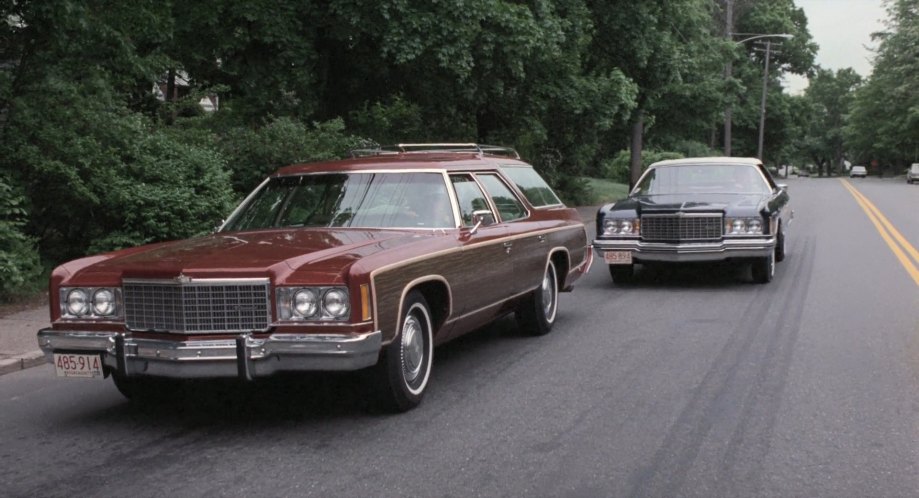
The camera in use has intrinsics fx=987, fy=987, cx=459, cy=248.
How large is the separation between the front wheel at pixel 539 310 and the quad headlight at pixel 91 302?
3821mm

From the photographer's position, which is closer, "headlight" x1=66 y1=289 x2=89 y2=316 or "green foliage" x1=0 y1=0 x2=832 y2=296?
"headlight" x1=66 y1=289 x2=89 y2=316

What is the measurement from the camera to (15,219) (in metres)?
10.9

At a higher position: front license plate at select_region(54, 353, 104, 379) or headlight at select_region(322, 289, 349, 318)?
headlight at select_region(322, 289, 349, 318)

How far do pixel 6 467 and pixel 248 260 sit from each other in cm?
162

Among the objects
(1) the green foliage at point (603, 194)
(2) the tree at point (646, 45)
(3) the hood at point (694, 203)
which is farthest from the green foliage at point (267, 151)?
(1) the green foliage at point (603, 194)

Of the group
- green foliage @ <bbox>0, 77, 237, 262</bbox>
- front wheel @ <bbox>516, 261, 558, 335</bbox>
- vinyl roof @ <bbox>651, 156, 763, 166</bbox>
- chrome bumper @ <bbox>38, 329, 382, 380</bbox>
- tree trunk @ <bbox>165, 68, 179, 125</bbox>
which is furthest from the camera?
tree trunk @ <bbox>165, 68, 179, 125</bbox>

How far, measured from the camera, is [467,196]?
24.3 feet

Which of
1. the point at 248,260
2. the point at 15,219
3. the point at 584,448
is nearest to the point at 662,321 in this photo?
the point at 584,448

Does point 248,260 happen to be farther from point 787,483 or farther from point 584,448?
point 787,483

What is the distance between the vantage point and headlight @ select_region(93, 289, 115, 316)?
5652 millimetres

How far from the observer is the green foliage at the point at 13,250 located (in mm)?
9938

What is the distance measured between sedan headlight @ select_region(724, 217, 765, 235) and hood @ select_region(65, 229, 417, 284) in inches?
234

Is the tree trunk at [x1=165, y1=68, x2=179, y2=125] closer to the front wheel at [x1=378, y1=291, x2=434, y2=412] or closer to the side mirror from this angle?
the side mirror

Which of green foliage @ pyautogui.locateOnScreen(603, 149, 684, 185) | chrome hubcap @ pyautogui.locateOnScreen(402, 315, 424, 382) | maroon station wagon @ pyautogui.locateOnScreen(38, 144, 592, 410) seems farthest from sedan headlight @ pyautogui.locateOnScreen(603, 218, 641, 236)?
green foliage @ pyautogui.locateOnScreen(603, 149, 684, 185)
